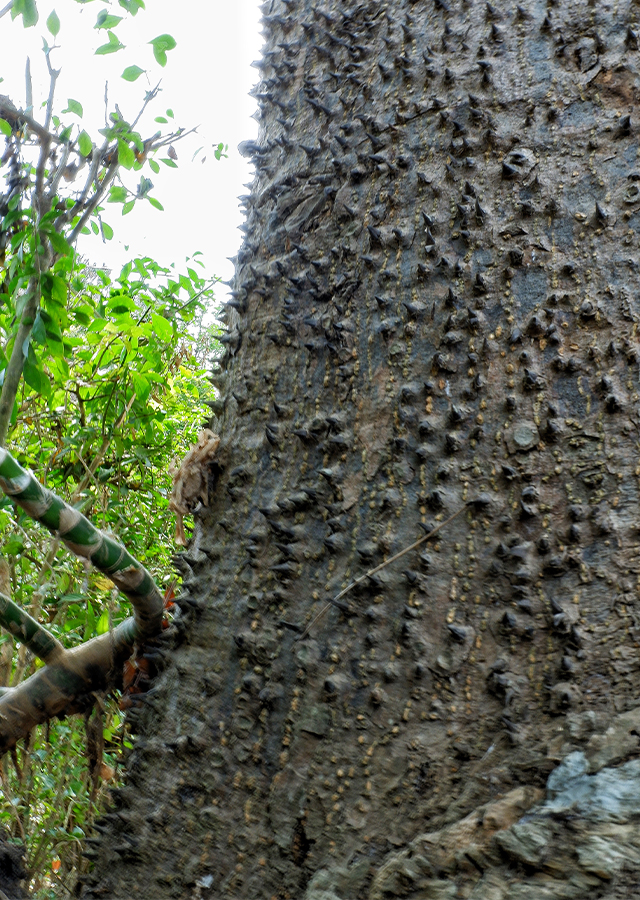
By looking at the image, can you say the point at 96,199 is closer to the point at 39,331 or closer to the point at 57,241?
the point at 57,241

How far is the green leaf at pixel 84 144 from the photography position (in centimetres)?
175

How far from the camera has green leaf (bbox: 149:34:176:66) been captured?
153 centimetres

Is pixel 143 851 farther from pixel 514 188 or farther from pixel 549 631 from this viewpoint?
pixel 514 188

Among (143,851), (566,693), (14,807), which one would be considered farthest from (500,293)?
(14,807)

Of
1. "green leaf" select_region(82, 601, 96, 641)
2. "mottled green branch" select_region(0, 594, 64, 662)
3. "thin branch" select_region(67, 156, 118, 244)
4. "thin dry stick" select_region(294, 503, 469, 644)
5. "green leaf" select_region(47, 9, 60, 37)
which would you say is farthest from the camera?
"green leaf" select_region(82, 601, 96, 641)

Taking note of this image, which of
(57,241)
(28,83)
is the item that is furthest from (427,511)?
(28,83)

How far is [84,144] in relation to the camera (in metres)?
1.75

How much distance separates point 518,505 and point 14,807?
5.06ft

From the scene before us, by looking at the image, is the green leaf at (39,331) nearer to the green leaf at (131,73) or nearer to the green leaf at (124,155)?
the green leaf at (124,155)

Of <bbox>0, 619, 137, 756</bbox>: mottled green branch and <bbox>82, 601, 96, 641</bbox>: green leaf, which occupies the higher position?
<bbox>0, 619, 137, 756</bbox>: mottled green branch

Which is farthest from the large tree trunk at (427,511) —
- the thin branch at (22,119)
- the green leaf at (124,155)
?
the thin branch at (22,119)

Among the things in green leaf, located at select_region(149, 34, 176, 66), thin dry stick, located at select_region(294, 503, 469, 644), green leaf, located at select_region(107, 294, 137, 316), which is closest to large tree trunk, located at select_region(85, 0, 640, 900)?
thin dry stick, located at select_region(294, 503, 469, 644)

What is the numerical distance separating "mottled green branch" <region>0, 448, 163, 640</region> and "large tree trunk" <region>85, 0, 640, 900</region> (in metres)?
0.15

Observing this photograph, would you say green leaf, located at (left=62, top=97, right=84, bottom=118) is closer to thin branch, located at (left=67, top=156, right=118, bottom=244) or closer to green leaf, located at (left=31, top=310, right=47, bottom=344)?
thin branch, located at (left=67, top=156, right=118, bottom=244)
